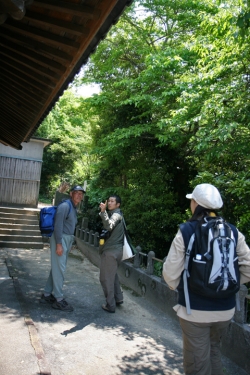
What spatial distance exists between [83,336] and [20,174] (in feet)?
35.5

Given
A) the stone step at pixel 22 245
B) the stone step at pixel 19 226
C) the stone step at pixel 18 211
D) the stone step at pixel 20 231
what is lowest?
the stone step at pixel 22 245

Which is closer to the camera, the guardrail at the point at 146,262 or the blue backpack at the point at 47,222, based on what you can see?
the guardrail at the point at 146,262

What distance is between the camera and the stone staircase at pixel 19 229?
37.7 feet

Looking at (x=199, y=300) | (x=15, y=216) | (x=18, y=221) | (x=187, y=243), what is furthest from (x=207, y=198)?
(x=15, y=216)

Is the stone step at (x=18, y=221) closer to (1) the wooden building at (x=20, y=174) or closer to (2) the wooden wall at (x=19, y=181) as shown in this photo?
(1) the wooden building at (x=20, y=174)

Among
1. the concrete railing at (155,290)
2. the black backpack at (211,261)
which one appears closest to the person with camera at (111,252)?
the concrete railing at (155,290)

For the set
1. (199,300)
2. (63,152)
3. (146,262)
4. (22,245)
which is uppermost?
(63,152)

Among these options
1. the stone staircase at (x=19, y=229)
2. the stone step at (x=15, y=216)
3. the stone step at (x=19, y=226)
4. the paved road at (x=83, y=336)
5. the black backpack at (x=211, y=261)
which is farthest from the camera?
the stone step at (x=15, y=216)

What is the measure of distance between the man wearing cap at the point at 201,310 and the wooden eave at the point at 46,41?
1578mm

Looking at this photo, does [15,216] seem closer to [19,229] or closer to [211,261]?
[19,229]

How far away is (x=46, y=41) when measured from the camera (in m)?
3.03

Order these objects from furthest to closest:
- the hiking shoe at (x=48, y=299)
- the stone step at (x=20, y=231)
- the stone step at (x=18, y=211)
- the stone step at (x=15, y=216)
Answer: the stone step at (x=18, y=211), the stone step at (x=15, y=216), the stone step at (x=20, y=231), the hiking shoe at (x=48, y=299)

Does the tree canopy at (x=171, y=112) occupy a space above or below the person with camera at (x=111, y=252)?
above

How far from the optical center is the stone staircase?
11477 mm
